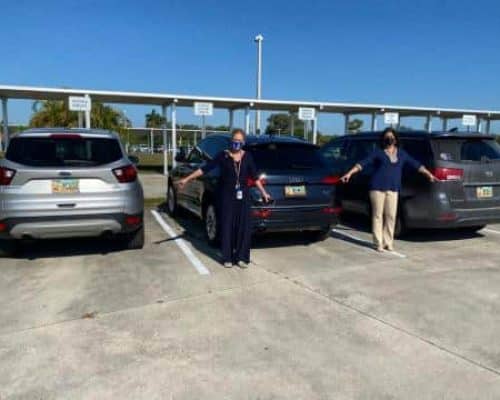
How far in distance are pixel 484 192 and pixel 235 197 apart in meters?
3.91

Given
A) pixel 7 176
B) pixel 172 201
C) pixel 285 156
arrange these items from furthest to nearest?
1. pixel 172 201
2. pixel 285 156
3. pixel 7 176

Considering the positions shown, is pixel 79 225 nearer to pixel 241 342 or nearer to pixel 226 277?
pixel 226 277

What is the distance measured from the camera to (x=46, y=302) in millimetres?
4371

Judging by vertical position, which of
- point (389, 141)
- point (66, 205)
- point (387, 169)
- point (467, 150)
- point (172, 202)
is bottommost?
point (172, 202)

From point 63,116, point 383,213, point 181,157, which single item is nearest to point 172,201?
point 181,157

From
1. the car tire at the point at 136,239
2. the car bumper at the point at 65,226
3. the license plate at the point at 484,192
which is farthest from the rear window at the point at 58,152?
the license plate at the point at 484,192

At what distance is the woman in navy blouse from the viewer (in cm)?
627

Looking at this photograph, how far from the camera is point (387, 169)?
6.25 meters

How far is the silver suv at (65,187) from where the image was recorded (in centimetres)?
520

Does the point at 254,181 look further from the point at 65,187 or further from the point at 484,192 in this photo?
the point at 484,192

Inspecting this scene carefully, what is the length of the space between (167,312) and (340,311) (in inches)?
63.7

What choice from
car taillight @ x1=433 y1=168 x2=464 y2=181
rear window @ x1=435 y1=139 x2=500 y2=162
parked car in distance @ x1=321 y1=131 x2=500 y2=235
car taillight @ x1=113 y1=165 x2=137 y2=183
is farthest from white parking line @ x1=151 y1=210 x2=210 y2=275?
rear window @ x1=435 y1=139 x2=500 y2=162

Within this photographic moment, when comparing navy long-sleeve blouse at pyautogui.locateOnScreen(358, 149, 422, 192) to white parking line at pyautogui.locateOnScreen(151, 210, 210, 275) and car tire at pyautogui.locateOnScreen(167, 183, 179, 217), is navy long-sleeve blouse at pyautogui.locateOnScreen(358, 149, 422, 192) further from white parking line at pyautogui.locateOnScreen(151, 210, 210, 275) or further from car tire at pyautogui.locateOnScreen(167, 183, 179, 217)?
car tire at pyautogui.locateOnScreen(167, 183, 179, 217)

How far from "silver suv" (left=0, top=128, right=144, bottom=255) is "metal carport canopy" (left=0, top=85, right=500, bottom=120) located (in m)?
11.0
